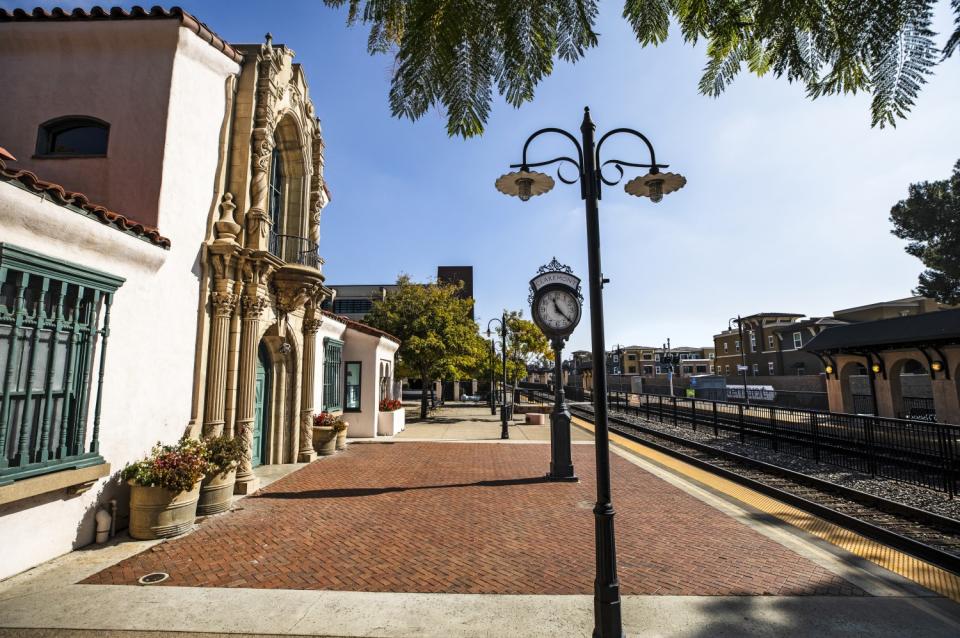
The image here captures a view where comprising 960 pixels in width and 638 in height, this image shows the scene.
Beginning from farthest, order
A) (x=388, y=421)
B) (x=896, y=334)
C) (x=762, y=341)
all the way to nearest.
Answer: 1. (x=762, y=341)
2. (x=896, y=334)
3. (x=388, y=421)

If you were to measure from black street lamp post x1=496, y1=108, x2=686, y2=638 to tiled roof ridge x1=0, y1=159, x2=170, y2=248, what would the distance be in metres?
5.66

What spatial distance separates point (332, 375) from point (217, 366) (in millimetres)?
7052

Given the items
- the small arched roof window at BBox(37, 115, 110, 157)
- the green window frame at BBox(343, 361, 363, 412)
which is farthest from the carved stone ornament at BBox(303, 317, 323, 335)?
the small arched roof window at BBox(37, 115, 110, 157)

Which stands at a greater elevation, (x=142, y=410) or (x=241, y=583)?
(x=142, y=410)

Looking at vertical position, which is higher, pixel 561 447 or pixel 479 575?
pixel 561 447

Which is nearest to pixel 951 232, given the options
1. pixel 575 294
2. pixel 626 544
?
pixel 575 294

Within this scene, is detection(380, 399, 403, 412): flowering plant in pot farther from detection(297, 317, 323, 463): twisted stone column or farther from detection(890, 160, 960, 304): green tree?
detection(890, 160, 960, 304): green tree

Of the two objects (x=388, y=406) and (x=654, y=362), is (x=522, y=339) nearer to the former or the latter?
(x=388, y=406)

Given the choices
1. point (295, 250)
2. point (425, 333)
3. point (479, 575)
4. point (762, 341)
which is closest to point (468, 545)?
point (479, 575)

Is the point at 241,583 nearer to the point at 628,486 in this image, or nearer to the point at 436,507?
the point at 436,507

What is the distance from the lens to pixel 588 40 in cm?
345

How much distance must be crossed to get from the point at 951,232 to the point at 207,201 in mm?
37380

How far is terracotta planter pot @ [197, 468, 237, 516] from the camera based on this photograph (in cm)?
784

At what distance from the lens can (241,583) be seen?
5.20 meters
